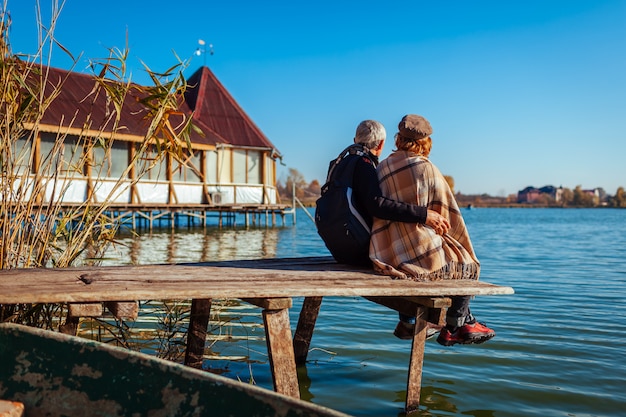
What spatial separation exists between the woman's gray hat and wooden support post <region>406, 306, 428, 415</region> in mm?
1138

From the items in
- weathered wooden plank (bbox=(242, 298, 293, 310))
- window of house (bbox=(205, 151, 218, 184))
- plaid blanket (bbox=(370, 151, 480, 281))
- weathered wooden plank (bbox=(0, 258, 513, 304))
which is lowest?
weathered wooden plank (bbox=(242, 298, 293, 310))

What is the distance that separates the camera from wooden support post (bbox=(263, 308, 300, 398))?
375 cm

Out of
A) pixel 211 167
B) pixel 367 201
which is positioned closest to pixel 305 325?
pixel 367 201

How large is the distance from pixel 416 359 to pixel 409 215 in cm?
97

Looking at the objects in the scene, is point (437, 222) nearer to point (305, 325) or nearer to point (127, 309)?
point (305, 325)

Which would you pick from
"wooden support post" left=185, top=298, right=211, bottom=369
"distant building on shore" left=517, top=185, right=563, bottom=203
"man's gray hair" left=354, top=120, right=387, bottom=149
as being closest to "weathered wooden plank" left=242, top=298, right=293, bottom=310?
"wooden support post" left=185, top=298, right=211, bottom=369

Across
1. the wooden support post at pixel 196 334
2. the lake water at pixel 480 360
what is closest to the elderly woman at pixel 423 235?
the lake water at pixel 480 360

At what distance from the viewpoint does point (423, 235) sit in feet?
14.6

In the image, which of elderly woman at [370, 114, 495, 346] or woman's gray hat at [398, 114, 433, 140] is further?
woman's gray hat at [398, 114, 433, 140]

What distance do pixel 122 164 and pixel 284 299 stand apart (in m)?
23.0

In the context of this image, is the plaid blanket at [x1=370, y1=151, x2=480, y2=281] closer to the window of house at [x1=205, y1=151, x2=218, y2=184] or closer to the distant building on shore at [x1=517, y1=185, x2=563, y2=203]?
the window of house at [x1=205, y1=151, x2=218, y2=184]

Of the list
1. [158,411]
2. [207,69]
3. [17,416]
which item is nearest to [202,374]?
[158,411]

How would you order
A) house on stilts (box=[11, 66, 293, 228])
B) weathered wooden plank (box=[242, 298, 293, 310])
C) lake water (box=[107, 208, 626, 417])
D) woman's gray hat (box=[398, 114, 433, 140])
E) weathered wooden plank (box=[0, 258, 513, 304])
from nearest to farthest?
weathered wooden plank (box=[0, 258, 513, 304])
weathered wooden plank (box=[242, 298, 293, 310])
woman's gray hat (box=[398, 114, 433, 140])
lake water (box=[107, 208, 626, 417])
house on stilts (box=[11, 66, 293, 228])

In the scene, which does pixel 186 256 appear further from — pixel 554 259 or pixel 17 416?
pixel 17 416
